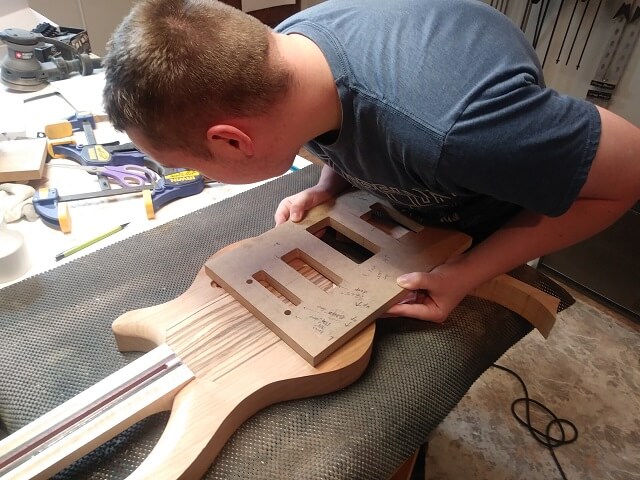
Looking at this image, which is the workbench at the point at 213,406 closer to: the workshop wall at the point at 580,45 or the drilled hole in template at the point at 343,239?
the drilled hole in template at the point at 343,239

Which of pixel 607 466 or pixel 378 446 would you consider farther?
pixel 607 466

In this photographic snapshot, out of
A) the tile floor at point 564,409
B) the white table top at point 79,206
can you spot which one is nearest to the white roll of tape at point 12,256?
the white table top at point 79,206

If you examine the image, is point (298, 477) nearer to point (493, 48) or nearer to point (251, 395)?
point (251, 395)

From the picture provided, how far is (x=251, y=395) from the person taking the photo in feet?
1.71

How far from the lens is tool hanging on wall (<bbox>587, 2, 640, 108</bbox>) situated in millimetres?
1413

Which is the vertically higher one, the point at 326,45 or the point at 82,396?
the point at 326,45

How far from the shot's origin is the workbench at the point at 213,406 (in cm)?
52

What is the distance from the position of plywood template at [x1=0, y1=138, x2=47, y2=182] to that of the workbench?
12cm

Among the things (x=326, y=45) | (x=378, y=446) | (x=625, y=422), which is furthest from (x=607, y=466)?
(x=326, y=45)

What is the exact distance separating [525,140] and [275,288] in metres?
0.36

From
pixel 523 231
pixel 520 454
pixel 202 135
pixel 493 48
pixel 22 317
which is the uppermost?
pixel 493 48

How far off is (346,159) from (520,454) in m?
1.02

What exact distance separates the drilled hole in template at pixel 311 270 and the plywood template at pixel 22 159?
0.57 m

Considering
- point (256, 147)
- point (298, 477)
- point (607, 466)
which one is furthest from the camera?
point (607, 466)
